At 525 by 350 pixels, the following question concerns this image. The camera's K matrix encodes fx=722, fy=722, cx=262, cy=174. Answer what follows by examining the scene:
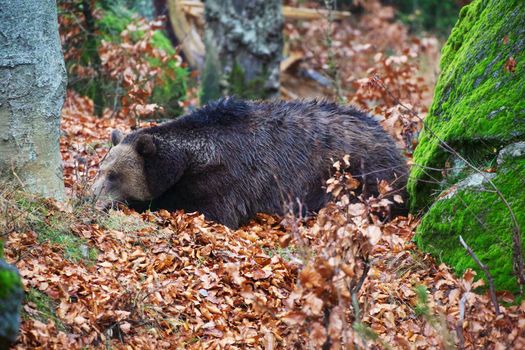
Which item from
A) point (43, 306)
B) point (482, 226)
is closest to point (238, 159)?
point (482, 226)

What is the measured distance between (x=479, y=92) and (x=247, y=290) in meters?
3.87

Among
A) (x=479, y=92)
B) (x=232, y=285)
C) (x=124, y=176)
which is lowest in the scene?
(x=232, y=285)

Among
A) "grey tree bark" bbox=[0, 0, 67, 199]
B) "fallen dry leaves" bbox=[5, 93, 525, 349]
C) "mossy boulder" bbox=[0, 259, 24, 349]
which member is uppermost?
"grey tree bark" bbox=[0, 0, 67, 199]

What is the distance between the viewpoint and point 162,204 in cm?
867

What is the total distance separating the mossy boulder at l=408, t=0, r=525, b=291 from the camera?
6590 millimetres

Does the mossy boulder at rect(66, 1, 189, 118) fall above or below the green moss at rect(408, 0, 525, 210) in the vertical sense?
below

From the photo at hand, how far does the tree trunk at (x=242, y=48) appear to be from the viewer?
13.6m

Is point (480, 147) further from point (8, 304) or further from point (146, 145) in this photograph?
point (8, 304)

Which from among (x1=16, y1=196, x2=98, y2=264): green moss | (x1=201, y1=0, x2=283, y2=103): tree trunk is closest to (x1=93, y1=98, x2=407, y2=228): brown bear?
(x1=16, y1=196, x2=98, y2=264): green moss

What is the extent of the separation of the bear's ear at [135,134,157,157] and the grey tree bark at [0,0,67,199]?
1.53 meters

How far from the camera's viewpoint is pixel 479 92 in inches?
296

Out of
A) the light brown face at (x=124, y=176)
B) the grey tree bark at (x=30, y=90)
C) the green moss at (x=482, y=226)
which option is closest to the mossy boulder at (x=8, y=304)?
the grey tree bark at (x=30, y=90)

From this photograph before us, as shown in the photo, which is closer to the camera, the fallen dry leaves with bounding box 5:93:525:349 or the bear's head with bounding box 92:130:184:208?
the fallen dry leaves with bounding box 5:93:525:349

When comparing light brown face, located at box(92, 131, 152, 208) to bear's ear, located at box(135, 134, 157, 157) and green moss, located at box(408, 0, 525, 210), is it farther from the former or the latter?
green moss, located at box(408, 0, 525, 210)
